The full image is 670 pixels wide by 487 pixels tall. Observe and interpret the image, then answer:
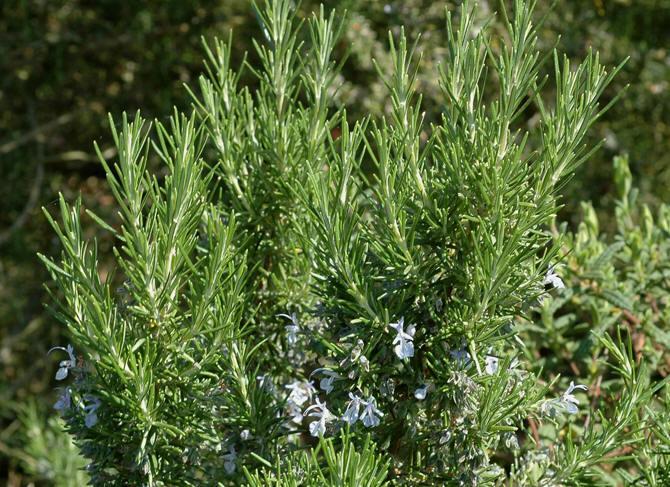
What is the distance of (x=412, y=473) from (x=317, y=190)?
51cm

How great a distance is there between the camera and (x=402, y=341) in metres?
1.27

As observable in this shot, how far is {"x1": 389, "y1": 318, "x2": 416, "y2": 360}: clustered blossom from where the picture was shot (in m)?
1.26

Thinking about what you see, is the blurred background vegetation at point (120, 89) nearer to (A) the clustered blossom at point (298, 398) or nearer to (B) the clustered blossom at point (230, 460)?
(A) the clustered blossom at point (298, 398)

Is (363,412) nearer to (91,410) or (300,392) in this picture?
(300,392)

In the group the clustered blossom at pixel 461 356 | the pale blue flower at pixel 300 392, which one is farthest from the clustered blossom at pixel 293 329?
the clustered blossom at pixel 461 356

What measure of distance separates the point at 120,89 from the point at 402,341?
381 centimetres

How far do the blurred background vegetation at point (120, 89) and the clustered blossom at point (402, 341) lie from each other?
2.57 metres

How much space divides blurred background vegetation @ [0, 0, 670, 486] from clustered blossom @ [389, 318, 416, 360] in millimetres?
2572

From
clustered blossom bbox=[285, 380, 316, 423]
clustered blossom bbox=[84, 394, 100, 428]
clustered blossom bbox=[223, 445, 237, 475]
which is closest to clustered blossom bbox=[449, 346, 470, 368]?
clustered blossom bbox=[285, 380, 316, 423]

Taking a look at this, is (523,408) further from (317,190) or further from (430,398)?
(317,190)

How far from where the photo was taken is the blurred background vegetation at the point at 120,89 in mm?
4035

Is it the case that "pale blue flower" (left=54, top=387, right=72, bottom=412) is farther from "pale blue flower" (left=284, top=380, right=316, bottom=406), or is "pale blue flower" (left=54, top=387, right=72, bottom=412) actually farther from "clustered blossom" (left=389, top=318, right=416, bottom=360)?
"clustered blossom" (left=389, top=318, right=416, bottom=360)

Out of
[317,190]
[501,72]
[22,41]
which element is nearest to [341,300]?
[317,190]

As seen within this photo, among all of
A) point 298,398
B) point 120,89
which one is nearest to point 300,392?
point 298,398
